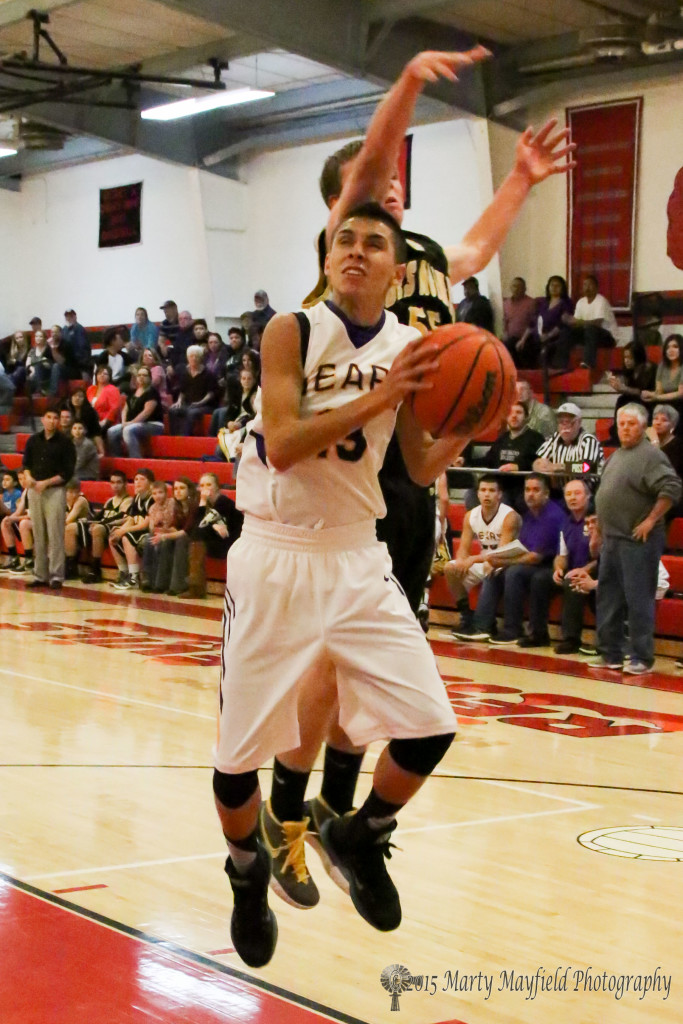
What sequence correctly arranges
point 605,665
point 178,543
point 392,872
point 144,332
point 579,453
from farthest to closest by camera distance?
point 144,332
point 178,543
point 579,453
point 605,665
point 392,872

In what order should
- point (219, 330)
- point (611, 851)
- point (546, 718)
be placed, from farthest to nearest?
point (219, 330) → point (546, 718) → point (611, 851)

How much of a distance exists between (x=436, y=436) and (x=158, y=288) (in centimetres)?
1851

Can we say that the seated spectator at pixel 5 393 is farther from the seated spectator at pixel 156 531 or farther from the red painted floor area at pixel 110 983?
the red painted floor area at pixel 110 983

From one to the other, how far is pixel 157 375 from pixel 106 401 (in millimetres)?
727

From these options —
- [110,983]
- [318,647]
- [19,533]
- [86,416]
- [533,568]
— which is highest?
[86,416]

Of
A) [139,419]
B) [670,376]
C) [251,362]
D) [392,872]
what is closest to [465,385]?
[392,872]

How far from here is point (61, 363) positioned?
65.8ft

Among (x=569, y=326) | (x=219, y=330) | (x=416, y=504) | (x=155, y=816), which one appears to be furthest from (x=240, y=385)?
(x=416, y=504)

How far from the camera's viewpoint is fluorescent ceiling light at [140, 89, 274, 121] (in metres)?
15.7

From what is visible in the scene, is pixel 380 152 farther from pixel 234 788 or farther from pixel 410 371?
pixel 234 788

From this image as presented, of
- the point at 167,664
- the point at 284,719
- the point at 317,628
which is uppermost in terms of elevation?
the point at 317,628

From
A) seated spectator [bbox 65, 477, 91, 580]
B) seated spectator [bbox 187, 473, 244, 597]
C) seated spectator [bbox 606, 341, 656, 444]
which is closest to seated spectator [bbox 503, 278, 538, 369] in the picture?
seated spectator [bbox 606, 341, 656, 444]

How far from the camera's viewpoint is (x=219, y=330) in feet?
65.4

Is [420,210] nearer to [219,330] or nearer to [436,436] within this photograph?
[219,330]
